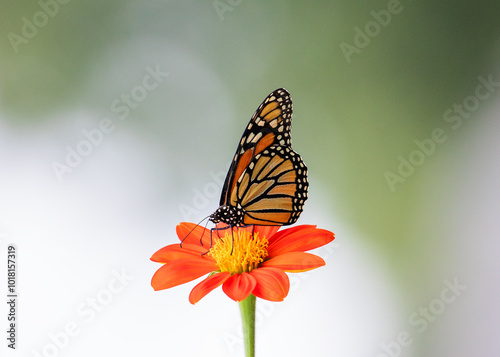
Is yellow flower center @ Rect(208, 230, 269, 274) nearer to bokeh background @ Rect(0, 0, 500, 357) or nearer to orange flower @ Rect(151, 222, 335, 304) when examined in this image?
orange flower @ Rect(151, 222, 335, 304)

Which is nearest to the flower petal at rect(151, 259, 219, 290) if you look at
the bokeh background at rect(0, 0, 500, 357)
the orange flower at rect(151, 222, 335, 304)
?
the orange flower at rect(151, 222, 335, 304)

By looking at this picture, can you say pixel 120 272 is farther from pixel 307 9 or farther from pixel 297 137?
pixel 307 9

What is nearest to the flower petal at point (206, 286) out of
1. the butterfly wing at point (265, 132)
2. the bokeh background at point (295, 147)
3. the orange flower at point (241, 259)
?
the orange flower at point (241, 259)

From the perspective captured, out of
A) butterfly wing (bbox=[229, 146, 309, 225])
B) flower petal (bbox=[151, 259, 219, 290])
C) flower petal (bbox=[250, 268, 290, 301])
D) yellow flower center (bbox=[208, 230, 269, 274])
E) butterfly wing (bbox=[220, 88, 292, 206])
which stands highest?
butterfly wing (bbox=[220, 88, 292, 206])

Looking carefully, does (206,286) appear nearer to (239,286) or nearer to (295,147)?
(239,286)

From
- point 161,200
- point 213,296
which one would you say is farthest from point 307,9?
point 213,296
